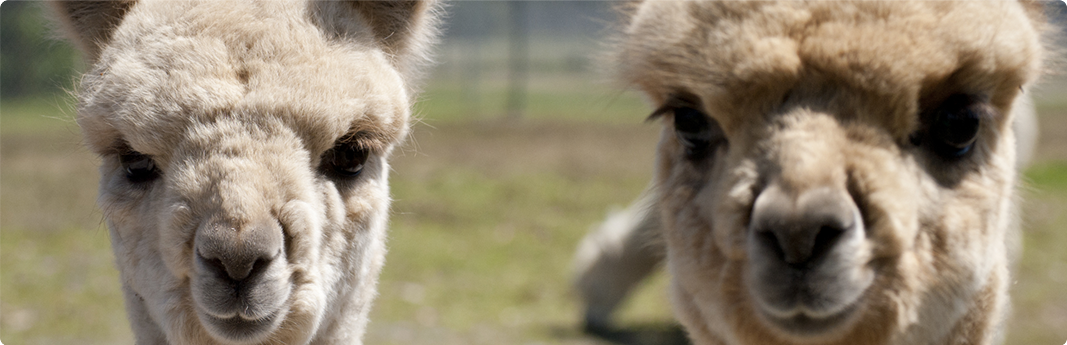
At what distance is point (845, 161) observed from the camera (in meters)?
2.19

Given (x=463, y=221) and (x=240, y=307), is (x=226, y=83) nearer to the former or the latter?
(x=240, y=307)

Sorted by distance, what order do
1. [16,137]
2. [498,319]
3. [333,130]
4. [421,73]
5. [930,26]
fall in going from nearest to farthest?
1. [930,26]
2. [333,130]
3. [421,73]
4. [498,319]
5. [16,137]

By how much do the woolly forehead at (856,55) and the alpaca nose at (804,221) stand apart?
0.30 m

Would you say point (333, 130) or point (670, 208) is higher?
point (670, 208)

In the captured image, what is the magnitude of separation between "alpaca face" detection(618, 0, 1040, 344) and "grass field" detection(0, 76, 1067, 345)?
705 millimetres

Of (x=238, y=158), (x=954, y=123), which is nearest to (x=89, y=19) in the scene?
(x=238, y=158)

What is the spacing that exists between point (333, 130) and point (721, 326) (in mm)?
1251

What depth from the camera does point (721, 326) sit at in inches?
97.3

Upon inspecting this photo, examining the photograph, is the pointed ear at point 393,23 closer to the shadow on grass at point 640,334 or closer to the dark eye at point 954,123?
the dark eye at point 954,123

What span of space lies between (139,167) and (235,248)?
20.3 inches

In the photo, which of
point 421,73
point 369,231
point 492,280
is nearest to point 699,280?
point 369,231

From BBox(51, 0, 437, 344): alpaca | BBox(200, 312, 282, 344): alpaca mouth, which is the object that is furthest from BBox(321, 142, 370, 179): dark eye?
BBox(200, 312, 282, 344): alpaca mouth

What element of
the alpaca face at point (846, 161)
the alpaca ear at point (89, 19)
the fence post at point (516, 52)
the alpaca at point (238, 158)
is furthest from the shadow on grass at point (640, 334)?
the fence post at point (516, 52)

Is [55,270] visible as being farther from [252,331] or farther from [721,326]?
[721,326]
